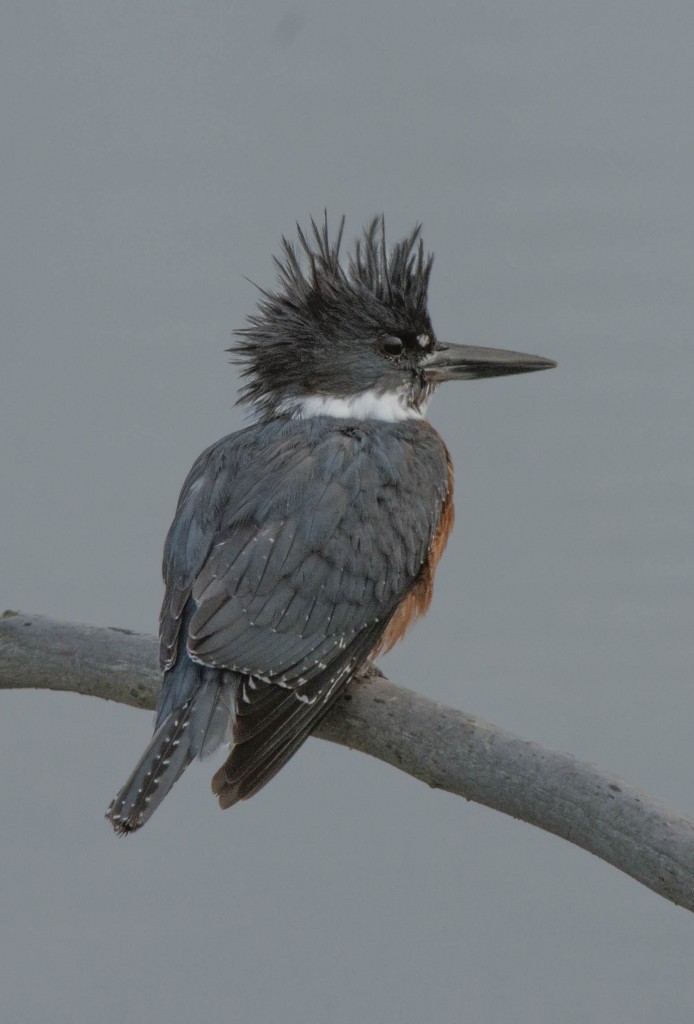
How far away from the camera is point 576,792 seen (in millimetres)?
1676

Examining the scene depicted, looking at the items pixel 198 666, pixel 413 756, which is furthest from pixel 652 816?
pixel 198 666

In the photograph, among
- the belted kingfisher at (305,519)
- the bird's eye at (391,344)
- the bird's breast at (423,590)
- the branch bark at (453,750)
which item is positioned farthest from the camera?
the bird's eye at (391,344)

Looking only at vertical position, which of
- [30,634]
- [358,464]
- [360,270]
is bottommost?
[30,634]

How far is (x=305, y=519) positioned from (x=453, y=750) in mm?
419

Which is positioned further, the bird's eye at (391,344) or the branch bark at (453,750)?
the bird's eye at (391,344)

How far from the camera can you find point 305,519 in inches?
78.7

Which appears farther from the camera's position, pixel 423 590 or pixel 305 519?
pixel 423 590

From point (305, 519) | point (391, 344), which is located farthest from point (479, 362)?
point (305, 519)

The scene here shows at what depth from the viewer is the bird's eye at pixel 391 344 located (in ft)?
7.54

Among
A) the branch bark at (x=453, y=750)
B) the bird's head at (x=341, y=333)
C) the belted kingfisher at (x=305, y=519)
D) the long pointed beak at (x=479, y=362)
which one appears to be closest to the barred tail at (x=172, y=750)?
the belted kingfisher at (x=305, y=519)

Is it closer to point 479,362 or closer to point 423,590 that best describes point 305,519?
point 423,590

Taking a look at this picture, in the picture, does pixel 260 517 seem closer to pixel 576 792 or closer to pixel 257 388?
pixel 257 388

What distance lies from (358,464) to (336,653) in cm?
31

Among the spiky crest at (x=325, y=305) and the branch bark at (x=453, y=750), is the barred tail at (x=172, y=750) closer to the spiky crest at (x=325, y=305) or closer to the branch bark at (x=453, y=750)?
the branch bark at (x=453, y=750)
